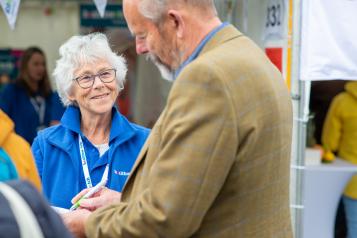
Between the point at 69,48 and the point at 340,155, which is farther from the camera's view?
the point at 340,155

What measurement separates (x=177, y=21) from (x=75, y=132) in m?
1.37

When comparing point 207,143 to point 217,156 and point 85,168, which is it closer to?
point 217,156

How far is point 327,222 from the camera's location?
5.52 meters

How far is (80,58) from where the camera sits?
3.33m

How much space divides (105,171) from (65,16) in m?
5.28

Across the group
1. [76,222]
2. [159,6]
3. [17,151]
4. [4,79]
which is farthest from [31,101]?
[159,6]

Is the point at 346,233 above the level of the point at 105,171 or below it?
below

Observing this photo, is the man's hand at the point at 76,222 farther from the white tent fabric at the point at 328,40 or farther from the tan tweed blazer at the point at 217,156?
the white tent fabric at the point at 328,40

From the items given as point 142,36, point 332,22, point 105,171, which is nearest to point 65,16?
point 332,22

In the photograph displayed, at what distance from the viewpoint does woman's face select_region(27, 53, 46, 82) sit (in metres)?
6.71

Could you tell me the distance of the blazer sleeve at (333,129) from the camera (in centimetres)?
563

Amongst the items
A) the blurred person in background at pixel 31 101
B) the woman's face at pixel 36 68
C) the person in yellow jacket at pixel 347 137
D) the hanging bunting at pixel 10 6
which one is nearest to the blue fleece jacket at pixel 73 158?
the hanging bunting at pixel 10 6

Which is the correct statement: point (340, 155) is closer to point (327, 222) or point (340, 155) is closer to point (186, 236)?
point (327, 222)

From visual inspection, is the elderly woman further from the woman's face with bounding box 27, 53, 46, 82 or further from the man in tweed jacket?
the woman's face with bounding box 27, 53, 46, 82
